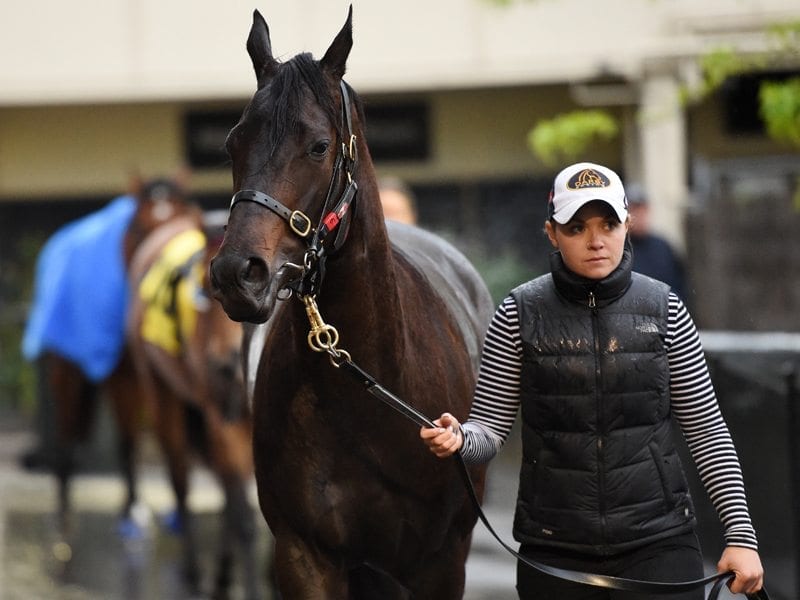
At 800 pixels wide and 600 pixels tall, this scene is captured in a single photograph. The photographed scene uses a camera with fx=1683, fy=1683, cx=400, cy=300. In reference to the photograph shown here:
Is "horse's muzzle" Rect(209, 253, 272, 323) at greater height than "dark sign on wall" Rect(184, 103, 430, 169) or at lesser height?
lesser

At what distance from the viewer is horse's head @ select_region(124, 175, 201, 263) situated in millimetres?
11969

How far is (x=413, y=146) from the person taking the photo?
21.1 metres

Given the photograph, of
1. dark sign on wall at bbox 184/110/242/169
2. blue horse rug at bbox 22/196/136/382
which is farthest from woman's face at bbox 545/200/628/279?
dark sign on wall at bbox 184/110/242/169

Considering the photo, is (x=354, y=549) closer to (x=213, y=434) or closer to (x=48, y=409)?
(x=213, y=434)

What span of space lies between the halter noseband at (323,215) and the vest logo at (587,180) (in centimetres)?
66

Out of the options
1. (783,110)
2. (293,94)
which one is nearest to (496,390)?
(293,94)

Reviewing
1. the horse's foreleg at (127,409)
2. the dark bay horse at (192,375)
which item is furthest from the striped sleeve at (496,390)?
the horse's foreleg at (127,409)

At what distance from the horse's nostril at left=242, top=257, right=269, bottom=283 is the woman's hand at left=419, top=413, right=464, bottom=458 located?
0.61 meters

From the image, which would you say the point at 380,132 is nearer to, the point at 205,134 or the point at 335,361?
the point at 205,134

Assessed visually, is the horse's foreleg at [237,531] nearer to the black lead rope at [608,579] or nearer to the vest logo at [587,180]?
the black lead rope at [608,579]

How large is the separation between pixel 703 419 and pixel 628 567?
447mm

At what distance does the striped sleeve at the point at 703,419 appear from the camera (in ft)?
14.8

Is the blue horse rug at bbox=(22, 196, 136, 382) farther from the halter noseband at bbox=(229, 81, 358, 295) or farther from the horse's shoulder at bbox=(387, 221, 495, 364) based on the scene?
the halter noseband at bbox=(229, 81, 358, 295)

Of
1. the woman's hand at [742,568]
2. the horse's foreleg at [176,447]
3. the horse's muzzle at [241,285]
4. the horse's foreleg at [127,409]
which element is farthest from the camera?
the horse's foreleg at [127,409]
